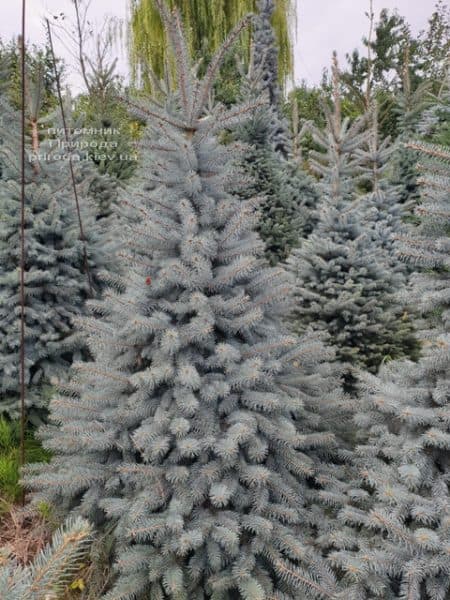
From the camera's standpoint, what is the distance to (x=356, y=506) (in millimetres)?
2160

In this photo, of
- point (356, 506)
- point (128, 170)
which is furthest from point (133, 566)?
point (128, 170)

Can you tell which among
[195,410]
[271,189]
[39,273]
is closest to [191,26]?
[271,189]

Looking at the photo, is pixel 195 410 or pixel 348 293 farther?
pixel 348 293

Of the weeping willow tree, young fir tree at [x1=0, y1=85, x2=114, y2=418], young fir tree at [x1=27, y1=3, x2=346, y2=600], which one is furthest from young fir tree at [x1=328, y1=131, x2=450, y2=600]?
the weeping willow tree

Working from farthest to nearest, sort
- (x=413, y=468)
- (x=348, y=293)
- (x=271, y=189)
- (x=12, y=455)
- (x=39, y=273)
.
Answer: (x=271, y=189), (x=348, y=293), (x=39, y=273), (x=12, y=455), (x=413, y=468)

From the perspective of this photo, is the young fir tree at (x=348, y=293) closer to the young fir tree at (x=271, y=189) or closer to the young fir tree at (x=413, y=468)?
the young fir tree at (x=271, y=189)

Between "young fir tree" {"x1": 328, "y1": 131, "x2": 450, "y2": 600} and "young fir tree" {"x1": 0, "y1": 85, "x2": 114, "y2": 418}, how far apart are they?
2.07 metres

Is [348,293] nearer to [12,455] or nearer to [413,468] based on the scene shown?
[413,468]

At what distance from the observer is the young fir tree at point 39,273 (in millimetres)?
3184

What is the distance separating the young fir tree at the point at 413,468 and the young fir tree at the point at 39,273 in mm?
2068

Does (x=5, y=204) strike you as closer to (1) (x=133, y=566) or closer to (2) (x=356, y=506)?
(1) (x=133, y=566)

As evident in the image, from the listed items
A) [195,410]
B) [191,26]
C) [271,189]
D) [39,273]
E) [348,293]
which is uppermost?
[191,26]

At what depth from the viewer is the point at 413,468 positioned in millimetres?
1845

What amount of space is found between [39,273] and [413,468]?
8.27 ft
